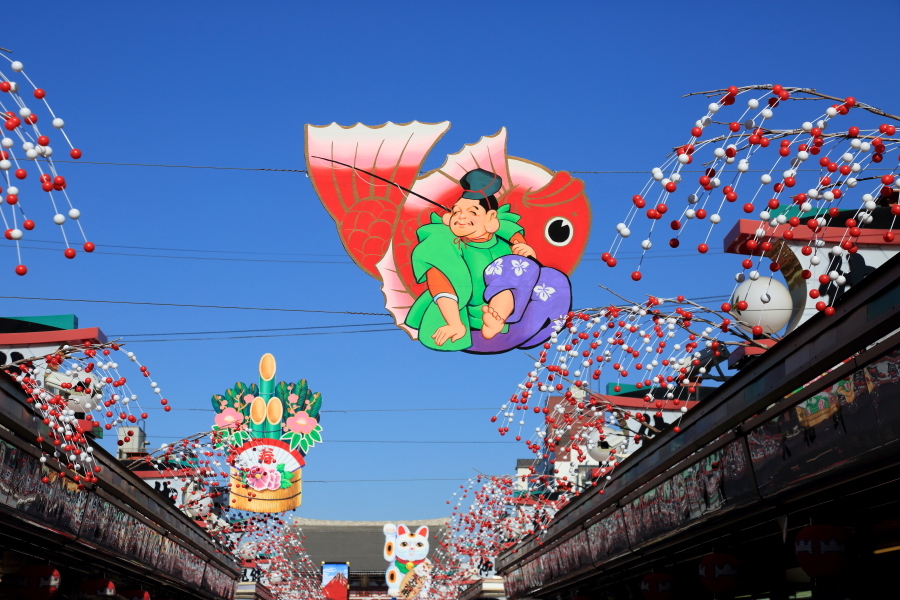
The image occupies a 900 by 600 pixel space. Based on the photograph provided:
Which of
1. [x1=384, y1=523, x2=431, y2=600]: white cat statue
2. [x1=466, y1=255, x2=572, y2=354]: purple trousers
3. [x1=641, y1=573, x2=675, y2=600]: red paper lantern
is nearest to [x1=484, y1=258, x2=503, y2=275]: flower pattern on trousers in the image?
[x1=466, y1=255, x2=572, y2=354]: purple trousers

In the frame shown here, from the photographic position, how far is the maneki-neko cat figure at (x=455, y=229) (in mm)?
13977

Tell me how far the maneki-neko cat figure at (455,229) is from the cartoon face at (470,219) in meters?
0.02

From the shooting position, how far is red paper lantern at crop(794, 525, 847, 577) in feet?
26.9

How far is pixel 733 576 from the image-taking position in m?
10.8

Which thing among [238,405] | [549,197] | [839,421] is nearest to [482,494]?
[238,405]

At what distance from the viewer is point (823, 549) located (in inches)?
324

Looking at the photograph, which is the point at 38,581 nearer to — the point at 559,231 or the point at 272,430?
the point at 559,231

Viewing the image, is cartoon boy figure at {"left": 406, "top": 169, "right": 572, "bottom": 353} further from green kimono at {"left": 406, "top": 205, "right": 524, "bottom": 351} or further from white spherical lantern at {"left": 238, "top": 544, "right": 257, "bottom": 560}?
white spherical lantern at {"left": 238, "top": 544, "right": 257, "bottom": 560}

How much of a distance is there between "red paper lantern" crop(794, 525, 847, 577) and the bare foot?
20.6 feet

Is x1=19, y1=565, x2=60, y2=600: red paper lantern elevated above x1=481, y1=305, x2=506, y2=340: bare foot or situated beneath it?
situated beneath

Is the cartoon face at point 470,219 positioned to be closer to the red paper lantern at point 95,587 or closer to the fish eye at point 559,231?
the fish eye at point 559,231

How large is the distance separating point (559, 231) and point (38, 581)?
9.53m

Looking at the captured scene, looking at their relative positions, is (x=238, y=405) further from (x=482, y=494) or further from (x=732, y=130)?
(x=732, y=130)

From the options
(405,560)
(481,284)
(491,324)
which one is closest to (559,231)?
(481,284)
